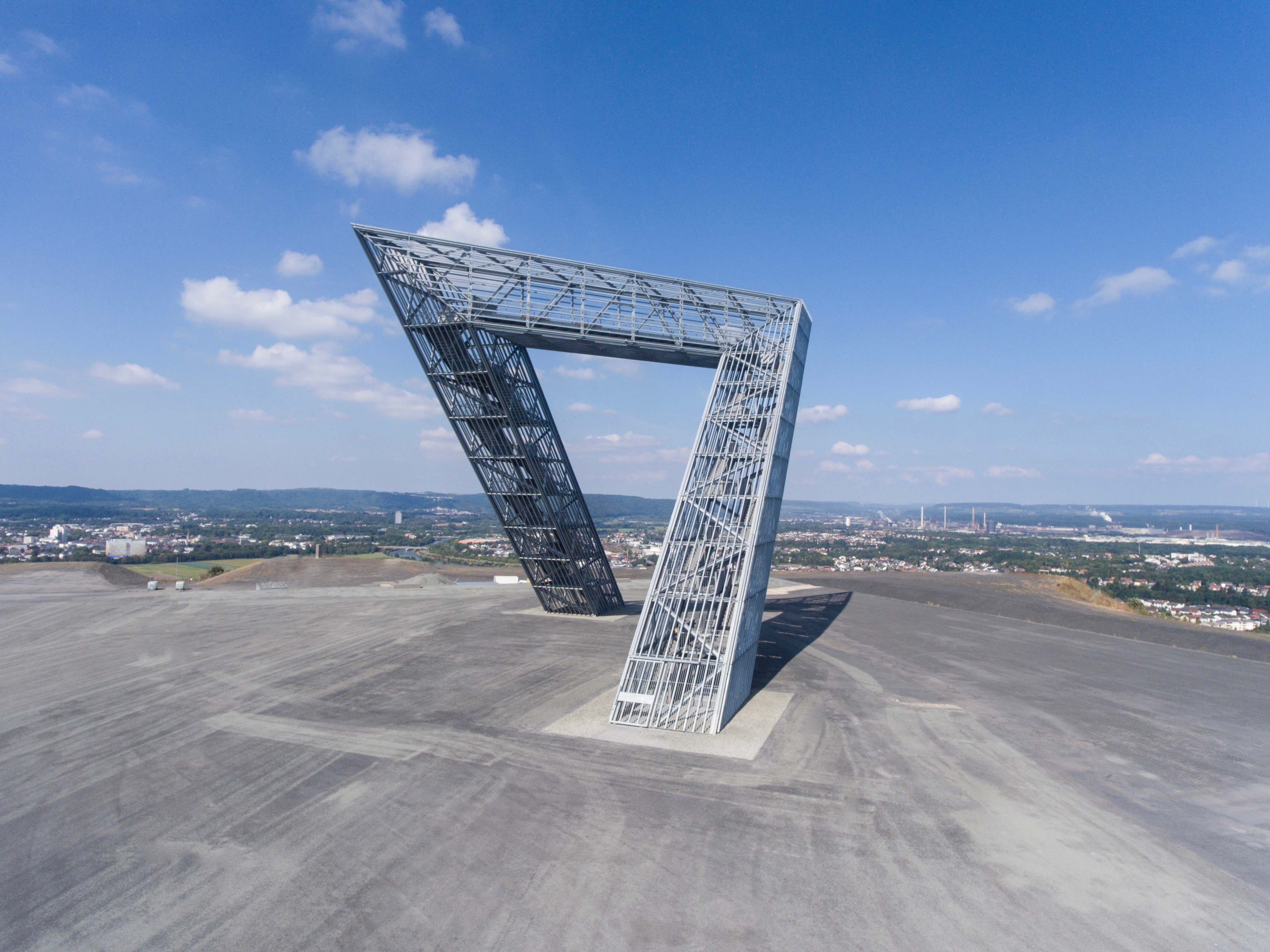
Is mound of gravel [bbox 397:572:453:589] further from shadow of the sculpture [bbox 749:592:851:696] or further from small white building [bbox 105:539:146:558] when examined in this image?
small white building [bbox 105:539:146:558]

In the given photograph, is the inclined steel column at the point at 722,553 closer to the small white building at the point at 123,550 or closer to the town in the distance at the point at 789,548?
the town in the distance at the point at 789,548

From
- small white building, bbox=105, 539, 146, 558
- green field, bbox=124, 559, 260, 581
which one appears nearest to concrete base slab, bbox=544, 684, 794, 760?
green field, bbox=124, 559, 260, 581

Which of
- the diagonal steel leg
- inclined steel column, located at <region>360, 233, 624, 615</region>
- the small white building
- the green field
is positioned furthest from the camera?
the small white building

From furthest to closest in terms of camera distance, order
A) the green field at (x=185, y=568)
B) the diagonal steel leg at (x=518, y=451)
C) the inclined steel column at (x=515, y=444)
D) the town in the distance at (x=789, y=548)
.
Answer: the town in the distance at (x=789, y=548)
the green field at (x=185, y=568)
the diagonal steel leg at (x=518, y=451)
the inclined steel column at (x=515, y=444)

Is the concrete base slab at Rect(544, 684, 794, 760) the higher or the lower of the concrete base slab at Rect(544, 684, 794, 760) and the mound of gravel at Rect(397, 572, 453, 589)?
the higher

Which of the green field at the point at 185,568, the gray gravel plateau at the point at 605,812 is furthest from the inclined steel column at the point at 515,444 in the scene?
the green field at the point at 185,568

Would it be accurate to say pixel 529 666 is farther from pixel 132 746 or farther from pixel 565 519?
pixel 132 746
